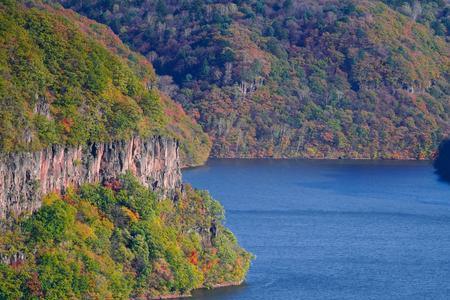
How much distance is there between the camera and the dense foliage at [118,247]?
331 ft

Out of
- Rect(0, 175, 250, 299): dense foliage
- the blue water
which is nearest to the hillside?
Rect(0, 175, 250, 299): dense foliage

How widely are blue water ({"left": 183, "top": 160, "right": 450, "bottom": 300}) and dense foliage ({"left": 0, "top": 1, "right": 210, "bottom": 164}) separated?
37.6 ft

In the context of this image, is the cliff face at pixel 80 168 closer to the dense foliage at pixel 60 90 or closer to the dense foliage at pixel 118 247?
the dense foliage at pixel 60 90

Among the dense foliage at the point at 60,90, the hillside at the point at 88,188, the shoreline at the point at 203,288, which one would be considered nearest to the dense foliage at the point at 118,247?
the hillside at the point at 88,188

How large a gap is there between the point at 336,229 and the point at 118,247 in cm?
3306

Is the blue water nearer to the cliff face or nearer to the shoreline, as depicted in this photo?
the shoreline

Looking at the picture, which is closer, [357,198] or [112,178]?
[112,178]

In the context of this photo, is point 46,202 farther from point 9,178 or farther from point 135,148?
point 135,148

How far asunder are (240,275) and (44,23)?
2037 centimetres

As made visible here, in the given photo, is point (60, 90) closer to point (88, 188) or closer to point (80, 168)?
point (80, 168)

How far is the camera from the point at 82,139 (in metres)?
112

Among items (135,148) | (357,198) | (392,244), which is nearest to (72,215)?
(135,148)

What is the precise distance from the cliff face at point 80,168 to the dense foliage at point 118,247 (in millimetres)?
831

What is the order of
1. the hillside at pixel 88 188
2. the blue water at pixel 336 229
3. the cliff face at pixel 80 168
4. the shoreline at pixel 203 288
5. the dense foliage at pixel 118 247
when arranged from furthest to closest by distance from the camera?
the blue water at pixel 336 229 < the shoreline at pixel 203 288 < the cliff face at pixel 80 168 < the hillside at pixel 88 188 < the dense foliage at pixel 118 247
